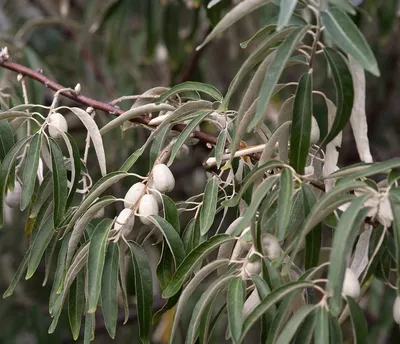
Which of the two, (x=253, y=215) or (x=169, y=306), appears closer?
(x=253, y=215)

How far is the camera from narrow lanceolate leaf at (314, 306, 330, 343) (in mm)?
666

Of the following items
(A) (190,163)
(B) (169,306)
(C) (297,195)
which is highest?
(C) (297,195)

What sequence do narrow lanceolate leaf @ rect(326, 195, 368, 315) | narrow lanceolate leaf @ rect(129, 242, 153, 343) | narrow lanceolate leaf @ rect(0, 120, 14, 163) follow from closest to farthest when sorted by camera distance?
narrow lanceolate leaf @ rect(326, 195, 368, 315) → narrow lanceolate leaf @ rect(129, 242, 153, 343) → narrow lanceolate leaf @ rect(0, 120, 14, 163)

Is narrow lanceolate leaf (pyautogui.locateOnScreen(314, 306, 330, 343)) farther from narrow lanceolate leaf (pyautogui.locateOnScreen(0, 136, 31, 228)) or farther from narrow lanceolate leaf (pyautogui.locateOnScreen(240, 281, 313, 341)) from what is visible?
narrow lanceolate leaf (pyautogui.locateOnScreen(0, 136, 31, 228))

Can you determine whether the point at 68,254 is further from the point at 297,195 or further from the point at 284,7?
the point at 284,7

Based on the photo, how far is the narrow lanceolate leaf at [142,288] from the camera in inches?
34.0

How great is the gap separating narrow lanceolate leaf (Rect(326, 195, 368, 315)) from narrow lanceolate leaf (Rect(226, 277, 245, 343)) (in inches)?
4.0

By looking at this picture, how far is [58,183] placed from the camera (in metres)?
0.89

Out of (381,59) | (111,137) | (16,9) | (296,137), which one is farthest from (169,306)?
(16,9)

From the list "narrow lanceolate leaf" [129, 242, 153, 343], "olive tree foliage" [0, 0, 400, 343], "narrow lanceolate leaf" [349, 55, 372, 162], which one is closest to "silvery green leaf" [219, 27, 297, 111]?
"olive tree foliage" [0, 0, 400, 343]

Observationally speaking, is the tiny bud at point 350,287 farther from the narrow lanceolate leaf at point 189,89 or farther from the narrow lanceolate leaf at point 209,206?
the narrow lanceolate leaf at point 189,89

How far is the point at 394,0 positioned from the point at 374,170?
1.22 m

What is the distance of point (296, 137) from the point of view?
0.77 metres

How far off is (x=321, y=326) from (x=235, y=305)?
3.8 inches
